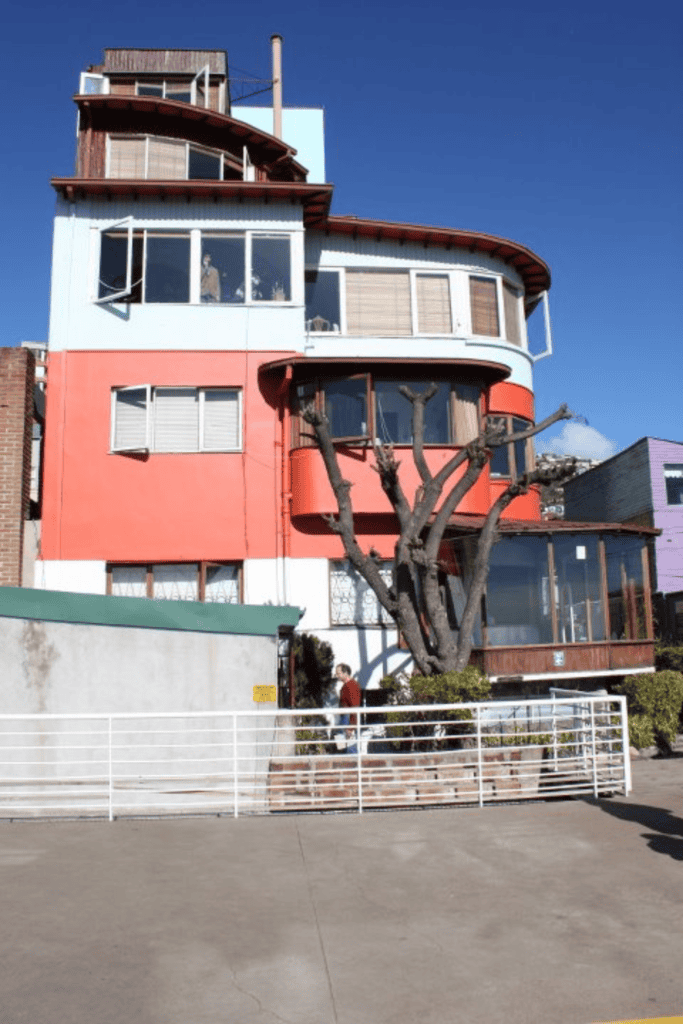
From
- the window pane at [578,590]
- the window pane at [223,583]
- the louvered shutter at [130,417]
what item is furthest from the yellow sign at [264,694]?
the louvered shutter at [130,417]

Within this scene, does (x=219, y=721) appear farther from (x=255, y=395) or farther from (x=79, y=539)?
(x=255, y=395)

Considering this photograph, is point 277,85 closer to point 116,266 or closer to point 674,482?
point 116,266

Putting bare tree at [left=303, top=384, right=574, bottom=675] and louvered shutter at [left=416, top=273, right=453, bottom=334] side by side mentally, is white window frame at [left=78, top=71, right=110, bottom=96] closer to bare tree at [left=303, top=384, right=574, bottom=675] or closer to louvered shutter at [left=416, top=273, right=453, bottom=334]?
louvered shutter at [left=416, top=273, right=453, bottom=334]

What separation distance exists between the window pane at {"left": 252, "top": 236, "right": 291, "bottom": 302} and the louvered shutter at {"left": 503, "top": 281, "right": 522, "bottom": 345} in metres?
5.05

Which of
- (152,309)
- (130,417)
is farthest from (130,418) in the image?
(152,309)

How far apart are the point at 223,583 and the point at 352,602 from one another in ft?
7.99

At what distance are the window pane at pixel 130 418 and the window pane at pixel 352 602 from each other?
443 centimetres

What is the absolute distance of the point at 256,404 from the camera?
58.9 feet

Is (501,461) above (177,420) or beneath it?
beneath

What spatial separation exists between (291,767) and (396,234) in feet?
40.3

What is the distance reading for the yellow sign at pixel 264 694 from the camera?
11961 mm

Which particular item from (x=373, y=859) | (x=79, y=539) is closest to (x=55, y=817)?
(x=373, y=859)

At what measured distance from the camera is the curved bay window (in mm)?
17672

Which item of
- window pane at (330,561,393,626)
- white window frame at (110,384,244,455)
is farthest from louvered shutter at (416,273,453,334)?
window pane at (330,561,393,626)
